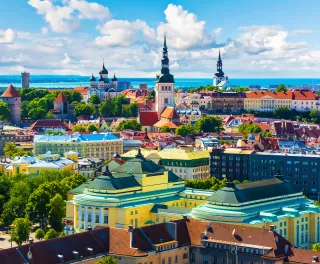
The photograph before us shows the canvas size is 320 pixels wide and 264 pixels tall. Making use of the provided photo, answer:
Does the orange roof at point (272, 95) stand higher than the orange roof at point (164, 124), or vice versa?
the orange roof at point (272, 95)

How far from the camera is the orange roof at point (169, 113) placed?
150462mm

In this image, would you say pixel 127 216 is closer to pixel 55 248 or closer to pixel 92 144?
pixel 55 248

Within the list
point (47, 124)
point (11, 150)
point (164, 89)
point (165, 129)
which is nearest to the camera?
point (11, 150)

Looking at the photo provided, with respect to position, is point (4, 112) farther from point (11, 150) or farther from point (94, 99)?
point (11, 150)

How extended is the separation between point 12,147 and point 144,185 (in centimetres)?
5029

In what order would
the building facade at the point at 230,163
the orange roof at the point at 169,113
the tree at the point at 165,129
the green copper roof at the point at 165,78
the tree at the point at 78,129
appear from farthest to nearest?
the green copper roof at the point at 165,78
the orange roof at the point at 169,113
the tree at the point at 165,129
the tree at the point at 78,129
the building facade at the point at 230,163

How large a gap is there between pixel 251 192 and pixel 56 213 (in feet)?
51.9

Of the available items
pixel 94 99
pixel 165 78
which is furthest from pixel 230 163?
pixel 94 99

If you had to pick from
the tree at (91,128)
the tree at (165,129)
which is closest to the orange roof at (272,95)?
the tree at (165,129)

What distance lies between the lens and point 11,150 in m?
114

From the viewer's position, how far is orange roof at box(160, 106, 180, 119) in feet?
494

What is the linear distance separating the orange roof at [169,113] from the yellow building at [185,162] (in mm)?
51112

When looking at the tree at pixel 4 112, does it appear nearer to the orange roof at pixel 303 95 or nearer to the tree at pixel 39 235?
the orange roof at pixel 303 95

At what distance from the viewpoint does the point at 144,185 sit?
222 feet
